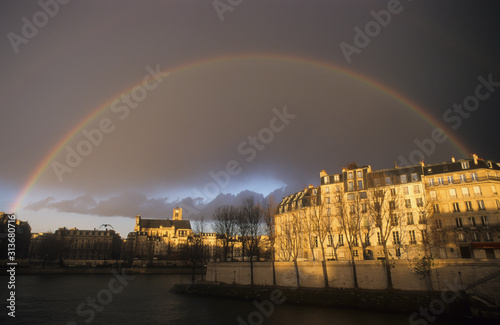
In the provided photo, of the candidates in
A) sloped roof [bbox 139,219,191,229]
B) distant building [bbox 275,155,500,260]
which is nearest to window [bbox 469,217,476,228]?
distant building [bbox 275,155,500,260]

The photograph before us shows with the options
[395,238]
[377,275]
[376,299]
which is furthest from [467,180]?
[376,299]

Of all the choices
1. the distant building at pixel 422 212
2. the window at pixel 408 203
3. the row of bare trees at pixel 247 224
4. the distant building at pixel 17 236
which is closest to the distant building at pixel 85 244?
the distant building at pixel 17 236

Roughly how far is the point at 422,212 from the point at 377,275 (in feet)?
58.5

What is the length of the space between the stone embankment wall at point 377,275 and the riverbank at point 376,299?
1342 millimetres

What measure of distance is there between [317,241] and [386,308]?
27534 millimetres

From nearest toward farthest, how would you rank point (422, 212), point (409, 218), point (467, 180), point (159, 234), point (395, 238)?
point (422, 212) → point (467, 180) → point (395, 238) → point (409, 218) → point (159, 234)

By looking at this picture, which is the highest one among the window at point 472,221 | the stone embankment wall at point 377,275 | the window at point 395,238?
the window at point 472,221

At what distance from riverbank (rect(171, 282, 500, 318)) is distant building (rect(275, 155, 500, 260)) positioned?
781 centimetres

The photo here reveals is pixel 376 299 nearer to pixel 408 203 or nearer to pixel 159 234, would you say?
pixel 408 203

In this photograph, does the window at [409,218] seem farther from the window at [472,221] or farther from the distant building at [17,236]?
the distant building at [17,236]

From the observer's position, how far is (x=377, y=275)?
1602 inches

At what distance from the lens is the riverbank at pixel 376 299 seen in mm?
32781

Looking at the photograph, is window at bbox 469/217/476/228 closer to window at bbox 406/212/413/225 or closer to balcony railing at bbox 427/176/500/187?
balcony railing at bbox 427/176/500/187

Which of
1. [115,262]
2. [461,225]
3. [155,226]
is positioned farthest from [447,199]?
[155,226]
